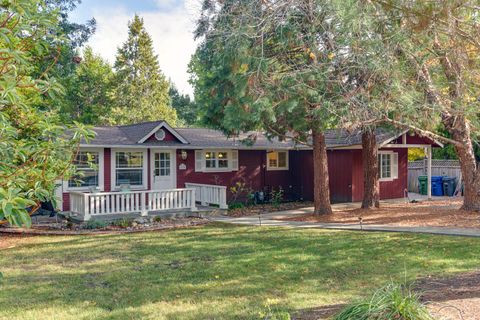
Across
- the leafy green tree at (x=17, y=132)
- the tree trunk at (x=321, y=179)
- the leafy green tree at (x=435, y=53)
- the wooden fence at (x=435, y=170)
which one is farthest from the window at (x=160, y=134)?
the wooden fence at (x=435, y=170)

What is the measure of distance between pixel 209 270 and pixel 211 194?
8.38 m

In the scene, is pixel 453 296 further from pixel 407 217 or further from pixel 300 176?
pixel 300 176

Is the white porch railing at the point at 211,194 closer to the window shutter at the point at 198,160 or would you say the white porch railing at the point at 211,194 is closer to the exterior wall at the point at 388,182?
the window shutter at the point at 198,160

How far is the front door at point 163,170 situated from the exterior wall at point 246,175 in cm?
28

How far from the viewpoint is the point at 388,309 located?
12.5 ft

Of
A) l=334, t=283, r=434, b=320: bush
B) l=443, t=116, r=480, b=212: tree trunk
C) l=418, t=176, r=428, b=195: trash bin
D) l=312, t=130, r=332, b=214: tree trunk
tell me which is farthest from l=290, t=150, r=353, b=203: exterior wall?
l=334, t=283, r=434, b=320: bush

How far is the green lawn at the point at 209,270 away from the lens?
5.47 metres

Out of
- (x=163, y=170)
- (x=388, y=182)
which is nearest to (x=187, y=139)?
(x=163, y=170)

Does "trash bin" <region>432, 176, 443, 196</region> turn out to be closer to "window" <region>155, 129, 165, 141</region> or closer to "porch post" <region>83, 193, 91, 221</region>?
"window" <region>155, 129, 165, 141</region>

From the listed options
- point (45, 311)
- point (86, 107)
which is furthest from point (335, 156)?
point (86, 107)

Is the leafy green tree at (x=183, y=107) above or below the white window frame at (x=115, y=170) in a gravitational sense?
above

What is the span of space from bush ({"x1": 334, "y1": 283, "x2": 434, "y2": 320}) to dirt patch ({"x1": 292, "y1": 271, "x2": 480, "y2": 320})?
67 cm

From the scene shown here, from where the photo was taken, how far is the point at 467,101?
8.41 metres

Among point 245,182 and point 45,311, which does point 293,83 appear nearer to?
point 45,311
